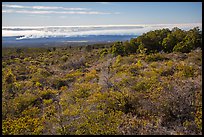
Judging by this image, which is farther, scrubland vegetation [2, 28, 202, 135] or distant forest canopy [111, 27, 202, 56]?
distant forest canopy [111, 27, 202, 56]

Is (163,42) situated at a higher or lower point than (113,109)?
higher

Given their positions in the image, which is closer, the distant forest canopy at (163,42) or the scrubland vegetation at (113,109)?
the scrubland vegetation at (113,109)

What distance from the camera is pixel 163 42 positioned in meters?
20.7

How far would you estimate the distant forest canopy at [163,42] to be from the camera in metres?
19.5

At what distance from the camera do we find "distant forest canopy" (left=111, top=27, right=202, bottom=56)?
19.5m

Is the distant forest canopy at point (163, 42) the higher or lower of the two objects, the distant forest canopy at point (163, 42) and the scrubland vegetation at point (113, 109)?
the higher

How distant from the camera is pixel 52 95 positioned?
11078 millimetres

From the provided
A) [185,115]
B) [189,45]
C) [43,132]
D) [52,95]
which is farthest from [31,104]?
[189,45]

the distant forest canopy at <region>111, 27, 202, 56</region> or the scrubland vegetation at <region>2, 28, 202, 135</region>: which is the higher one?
the distant forest canopy at <region>111, 27, 202, 56</region>

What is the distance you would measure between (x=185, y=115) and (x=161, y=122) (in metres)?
0.54

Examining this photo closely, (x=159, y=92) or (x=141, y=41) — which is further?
(x=141, y=41)

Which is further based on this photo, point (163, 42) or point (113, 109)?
point (163, 42)

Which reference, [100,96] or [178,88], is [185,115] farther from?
[100,96]

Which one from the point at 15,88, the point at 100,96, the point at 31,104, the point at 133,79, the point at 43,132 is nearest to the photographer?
the point at 43,132
